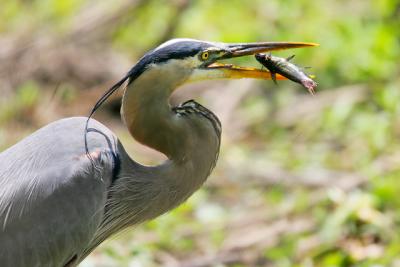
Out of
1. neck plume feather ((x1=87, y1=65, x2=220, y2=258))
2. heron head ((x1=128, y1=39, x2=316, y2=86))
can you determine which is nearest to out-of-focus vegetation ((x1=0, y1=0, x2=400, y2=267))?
neck plume feather ((x1=87, y1=65, x2=220, y2=258))

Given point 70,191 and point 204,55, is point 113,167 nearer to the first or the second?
point 70,191

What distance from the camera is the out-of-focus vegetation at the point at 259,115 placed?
5285mm

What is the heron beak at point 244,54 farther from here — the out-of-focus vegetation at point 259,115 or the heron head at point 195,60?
the out-of-focus vegetation at point 259,115

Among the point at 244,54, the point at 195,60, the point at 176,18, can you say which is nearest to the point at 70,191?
the point at 195,60

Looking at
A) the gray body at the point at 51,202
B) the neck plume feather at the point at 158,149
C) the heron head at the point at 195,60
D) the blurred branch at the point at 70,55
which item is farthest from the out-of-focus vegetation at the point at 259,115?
the heron head at the point at 195,60

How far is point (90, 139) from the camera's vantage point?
3.97 metres

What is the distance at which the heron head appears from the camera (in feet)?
12.7

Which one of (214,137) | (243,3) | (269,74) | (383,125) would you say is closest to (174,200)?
(214,137)

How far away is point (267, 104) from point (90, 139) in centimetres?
318

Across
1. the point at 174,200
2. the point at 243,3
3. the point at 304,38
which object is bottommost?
the point at 174,200

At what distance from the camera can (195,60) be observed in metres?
3.93

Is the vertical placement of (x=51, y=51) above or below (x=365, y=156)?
above

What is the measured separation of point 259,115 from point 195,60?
9.84ft

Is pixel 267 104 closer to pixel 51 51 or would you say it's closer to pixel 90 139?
pixel 51 51
